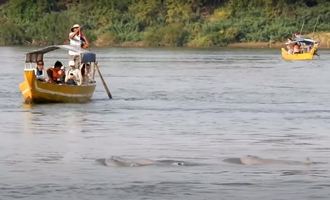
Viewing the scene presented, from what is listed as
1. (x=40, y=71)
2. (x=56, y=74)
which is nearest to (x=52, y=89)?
(x=56, y=74)

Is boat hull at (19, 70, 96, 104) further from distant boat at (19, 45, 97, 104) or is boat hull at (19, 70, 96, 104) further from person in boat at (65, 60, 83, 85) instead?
person in boat at (65, 60, 83, 85)

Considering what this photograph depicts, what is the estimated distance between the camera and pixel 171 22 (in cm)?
12506

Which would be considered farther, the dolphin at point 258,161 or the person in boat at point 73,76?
the person in boat at point 73,76

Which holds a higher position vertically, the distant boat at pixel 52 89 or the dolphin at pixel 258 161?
the dolphin at pixel 258 161

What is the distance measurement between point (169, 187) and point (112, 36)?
104121 mm

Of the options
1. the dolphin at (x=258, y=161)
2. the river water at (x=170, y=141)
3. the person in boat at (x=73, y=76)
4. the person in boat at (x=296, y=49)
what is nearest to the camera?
the river water at (x=170, y=141)

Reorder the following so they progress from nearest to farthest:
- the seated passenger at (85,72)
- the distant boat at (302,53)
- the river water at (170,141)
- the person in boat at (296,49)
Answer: the river water at (170,141)
the seated passenger at (85,72)
the distant boat at (302,53)
the person in boat at (296,49)

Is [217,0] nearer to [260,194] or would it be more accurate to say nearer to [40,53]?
[40,53]

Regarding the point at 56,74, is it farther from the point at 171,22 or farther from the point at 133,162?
the point at 171,22

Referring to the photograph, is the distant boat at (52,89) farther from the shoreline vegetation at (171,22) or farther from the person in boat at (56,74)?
the shoreline vegetation at (171,22)

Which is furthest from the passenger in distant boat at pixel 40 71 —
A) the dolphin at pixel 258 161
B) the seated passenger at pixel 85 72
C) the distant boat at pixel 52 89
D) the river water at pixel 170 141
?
the dolphin at pixel 258 161

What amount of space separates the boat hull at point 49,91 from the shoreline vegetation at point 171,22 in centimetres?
8195

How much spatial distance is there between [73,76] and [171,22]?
3566 inches

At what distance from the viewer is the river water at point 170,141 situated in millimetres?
18016
